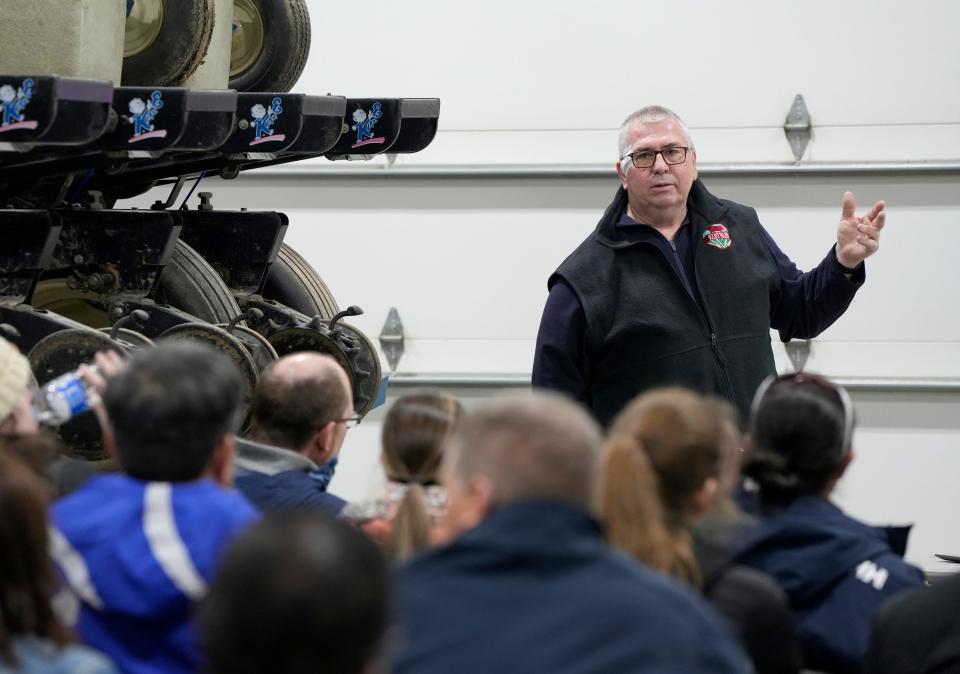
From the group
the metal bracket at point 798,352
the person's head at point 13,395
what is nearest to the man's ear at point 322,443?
the person's head at point 13,395

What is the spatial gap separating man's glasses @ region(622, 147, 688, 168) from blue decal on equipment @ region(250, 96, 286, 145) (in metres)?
2.55

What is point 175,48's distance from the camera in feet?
24.9

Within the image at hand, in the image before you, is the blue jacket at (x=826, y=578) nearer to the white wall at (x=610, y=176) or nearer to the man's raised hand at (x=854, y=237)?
the man's raised hand at (x=854, y=237)

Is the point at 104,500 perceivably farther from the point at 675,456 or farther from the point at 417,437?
the point at 675,456

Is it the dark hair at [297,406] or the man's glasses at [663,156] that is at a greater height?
the man's glasses at [663,156]

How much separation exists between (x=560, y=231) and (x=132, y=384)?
275 inches

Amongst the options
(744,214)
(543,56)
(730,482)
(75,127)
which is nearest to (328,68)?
(543,56)

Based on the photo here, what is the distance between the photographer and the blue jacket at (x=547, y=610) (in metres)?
2.10

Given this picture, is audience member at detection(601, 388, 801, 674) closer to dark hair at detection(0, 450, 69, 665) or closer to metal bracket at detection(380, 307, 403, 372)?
dark hair at detection(0, 450, 69, 665)

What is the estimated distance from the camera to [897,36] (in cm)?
920

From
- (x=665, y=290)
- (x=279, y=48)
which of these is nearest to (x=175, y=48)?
(x=279, y=48)

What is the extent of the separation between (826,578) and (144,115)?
412 cm

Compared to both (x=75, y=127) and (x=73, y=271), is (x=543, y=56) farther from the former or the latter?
(x=75, y=127)

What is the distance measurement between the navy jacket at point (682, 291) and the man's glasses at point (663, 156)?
151 millimetres
